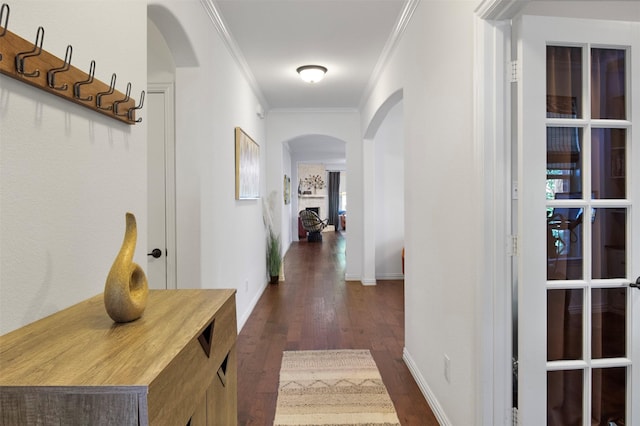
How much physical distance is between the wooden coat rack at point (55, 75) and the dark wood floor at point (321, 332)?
1802 mm

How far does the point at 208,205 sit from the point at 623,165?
240cm

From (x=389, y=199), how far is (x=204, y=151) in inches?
149

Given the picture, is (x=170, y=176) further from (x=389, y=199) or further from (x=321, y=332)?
(x=389, y=199)

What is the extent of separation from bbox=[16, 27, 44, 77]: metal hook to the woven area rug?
197 centimetres

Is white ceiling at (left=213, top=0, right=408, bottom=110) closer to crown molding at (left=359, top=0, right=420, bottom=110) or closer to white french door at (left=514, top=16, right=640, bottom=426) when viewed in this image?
crown molding at (left=359, top=0, right=420, bottom=110)

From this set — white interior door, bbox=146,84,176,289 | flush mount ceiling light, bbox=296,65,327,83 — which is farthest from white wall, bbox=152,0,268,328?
flush mount ceiling light, bbox=296,65,327,83

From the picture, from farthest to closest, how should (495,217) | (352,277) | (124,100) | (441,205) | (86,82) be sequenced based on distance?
1. (352,277)
2. (441,205)
3. (495,217)
4. (124,100)
5. (86,82)

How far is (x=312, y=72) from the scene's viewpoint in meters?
3.85

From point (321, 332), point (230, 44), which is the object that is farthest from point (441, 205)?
point (230, 44)

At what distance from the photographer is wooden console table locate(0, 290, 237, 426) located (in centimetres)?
66

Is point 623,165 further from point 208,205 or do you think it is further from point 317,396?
point 208,205

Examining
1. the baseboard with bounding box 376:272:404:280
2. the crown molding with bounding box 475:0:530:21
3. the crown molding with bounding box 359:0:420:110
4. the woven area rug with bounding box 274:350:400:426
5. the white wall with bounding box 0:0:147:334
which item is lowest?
the woven area rug with bounding box 274:350:400:426

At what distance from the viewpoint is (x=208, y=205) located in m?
2.62

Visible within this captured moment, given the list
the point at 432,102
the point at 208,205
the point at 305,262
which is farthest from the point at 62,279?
the point at 305,262
